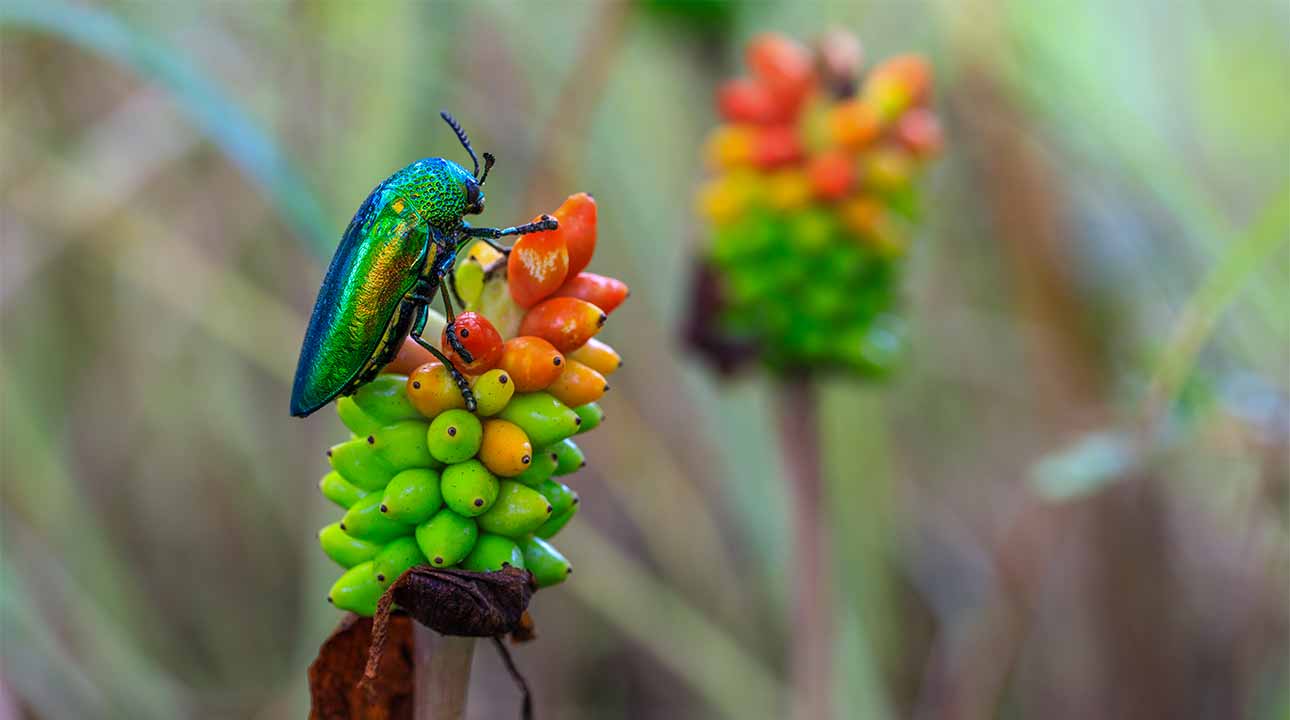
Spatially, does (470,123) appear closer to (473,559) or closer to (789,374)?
(789,374)

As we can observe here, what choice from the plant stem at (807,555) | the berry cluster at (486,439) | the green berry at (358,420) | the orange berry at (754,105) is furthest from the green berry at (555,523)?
the orange berry at (754,105)

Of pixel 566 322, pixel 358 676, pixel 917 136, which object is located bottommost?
pixel 358 676

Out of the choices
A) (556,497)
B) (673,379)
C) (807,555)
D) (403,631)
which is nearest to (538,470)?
(556,497)

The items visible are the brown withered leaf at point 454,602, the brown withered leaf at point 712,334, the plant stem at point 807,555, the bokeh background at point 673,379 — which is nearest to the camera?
the brown withered leaf at point 454,602

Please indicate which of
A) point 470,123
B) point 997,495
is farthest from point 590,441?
point 997,495

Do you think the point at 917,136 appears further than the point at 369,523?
Yes

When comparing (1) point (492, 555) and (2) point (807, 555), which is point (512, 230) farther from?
(2) point (807, 555)

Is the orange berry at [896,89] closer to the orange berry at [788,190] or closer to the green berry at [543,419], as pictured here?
the orange berry at [788,190]

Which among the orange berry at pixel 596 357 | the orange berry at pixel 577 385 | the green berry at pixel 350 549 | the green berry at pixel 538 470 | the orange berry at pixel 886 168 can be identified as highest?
the orange berry at pixel 886 168

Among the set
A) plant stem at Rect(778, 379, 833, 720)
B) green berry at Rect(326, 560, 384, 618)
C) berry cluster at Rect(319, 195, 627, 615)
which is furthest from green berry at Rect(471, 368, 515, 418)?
plant stem at Rect(778, 379, 833, 720)
